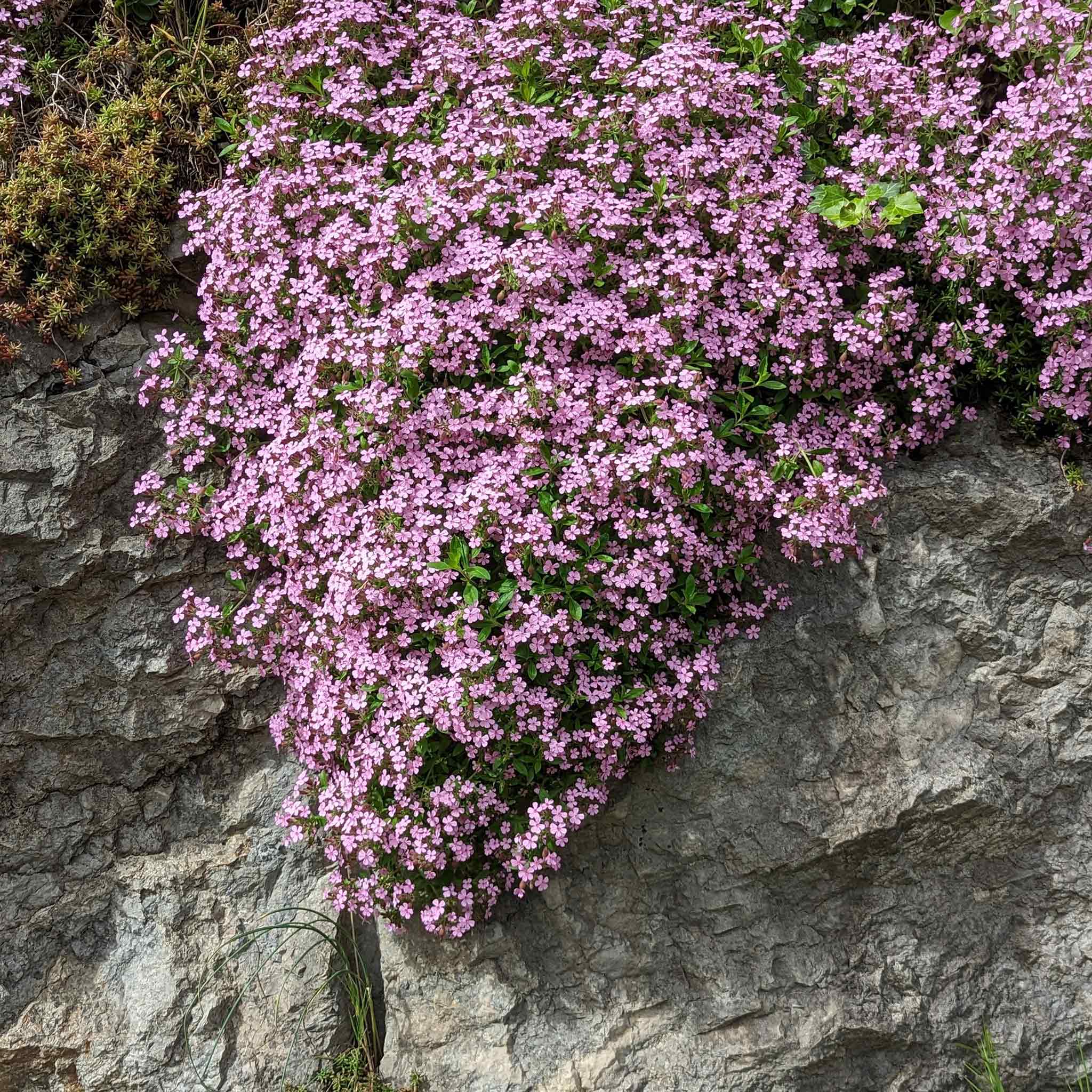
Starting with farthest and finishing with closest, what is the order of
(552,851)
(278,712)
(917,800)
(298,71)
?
(298,71) → (278,712) → (917,800) → (552,851)

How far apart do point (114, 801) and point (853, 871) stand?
115 inches

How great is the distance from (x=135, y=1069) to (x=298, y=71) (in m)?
4.10

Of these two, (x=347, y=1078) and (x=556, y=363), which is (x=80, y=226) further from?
(x=347, y=1078)

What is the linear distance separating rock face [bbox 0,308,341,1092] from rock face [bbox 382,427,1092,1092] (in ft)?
2.30

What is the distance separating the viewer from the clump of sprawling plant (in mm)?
3539

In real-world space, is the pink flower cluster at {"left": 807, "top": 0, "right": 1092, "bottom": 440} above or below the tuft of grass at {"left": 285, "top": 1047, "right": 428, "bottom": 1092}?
above

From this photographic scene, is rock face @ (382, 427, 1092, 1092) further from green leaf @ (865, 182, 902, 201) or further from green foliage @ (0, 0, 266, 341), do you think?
green foliage @ (0, 0, 266, 341)

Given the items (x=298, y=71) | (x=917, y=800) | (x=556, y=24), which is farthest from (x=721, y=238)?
(x=917, y=800)

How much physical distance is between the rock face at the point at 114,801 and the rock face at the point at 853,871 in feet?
2.30

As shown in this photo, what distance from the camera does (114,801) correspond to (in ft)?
13.8

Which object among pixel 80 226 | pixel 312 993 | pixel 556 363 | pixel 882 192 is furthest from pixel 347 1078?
pixel 882 192

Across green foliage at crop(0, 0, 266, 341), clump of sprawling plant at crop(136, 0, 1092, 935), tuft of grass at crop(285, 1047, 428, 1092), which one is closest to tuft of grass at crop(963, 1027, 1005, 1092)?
clump of sprawling plant at crop(136, 0, 1092, 935)

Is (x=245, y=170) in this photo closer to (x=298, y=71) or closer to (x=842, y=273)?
(x=298, y=71)

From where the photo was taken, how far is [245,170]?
4.38 meters
